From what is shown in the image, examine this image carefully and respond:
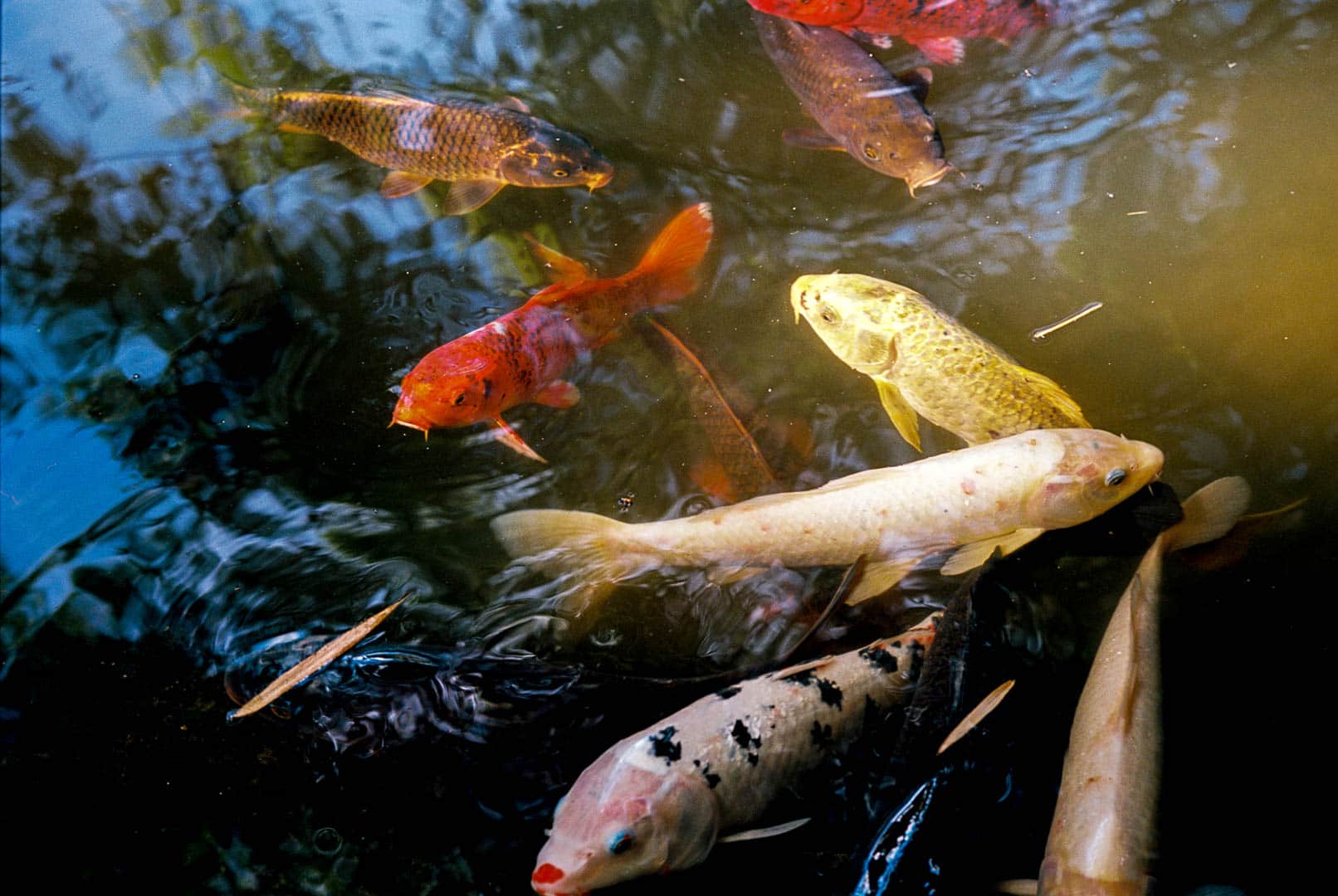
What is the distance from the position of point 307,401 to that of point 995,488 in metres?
2.63

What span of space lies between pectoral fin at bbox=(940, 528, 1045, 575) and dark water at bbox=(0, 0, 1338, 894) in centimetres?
10

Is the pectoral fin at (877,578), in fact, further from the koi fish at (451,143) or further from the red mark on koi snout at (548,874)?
the koi fish at (451,143)

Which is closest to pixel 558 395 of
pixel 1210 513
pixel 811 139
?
pixel 811 139

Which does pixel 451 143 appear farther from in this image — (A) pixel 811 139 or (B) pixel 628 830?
(B) pixel 628 830

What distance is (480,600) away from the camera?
9.18ft

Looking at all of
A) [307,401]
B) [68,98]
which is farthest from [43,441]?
[68,98]

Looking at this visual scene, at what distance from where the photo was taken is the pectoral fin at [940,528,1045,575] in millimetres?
2621

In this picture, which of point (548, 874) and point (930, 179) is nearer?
point (548, 874)

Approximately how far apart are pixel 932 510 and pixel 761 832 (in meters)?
1.13

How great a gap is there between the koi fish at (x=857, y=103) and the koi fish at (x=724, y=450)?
133cm

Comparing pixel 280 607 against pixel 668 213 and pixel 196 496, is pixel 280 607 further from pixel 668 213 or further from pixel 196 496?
pixel 668 213

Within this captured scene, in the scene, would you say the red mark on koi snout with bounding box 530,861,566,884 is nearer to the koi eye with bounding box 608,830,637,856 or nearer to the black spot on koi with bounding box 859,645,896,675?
the koi eye with bounding box 608,830,637,856

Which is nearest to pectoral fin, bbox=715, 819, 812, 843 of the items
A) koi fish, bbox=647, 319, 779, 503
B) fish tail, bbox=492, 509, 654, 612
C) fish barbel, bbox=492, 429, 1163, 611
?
fish barbel, bbox=492, 429, 1163, 611

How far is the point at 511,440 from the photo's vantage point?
10.2 ft
